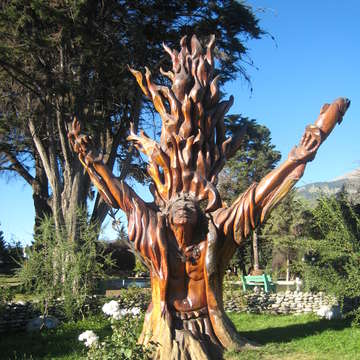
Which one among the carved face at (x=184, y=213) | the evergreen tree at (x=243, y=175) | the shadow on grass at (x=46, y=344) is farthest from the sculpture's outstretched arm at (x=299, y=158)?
the evergreen tree at (x=243, y=175)

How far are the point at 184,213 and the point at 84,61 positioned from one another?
28.4 feet

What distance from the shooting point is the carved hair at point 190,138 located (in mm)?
6863

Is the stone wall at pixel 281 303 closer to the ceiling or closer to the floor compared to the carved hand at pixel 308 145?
closer to the floor

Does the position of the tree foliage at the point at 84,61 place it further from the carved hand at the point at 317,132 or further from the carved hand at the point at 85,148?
the carved hand at the point at 317,132

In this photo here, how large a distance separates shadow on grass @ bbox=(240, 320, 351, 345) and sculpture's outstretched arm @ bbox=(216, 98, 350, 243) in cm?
216

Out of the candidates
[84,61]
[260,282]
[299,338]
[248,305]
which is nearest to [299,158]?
[299,338]

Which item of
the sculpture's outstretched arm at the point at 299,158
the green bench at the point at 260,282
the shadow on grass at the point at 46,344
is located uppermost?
the sculpture's outstretched arm at the point at 299,158

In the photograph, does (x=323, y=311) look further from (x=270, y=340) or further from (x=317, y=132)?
(x=317, y=132)

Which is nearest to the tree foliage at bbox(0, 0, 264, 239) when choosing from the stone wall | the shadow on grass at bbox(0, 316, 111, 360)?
the shadow on grass at bbox(0, 316, 111, 360)

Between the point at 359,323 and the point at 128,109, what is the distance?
30.6 feet

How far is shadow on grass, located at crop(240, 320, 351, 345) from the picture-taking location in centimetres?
777

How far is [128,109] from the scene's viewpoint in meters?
15.0

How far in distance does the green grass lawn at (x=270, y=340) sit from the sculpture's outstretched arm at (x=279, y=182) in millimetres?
1727

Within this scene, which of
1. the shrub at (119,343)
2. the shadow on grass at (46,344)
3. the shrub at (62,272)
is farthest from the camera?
the shrub at (62,272)
